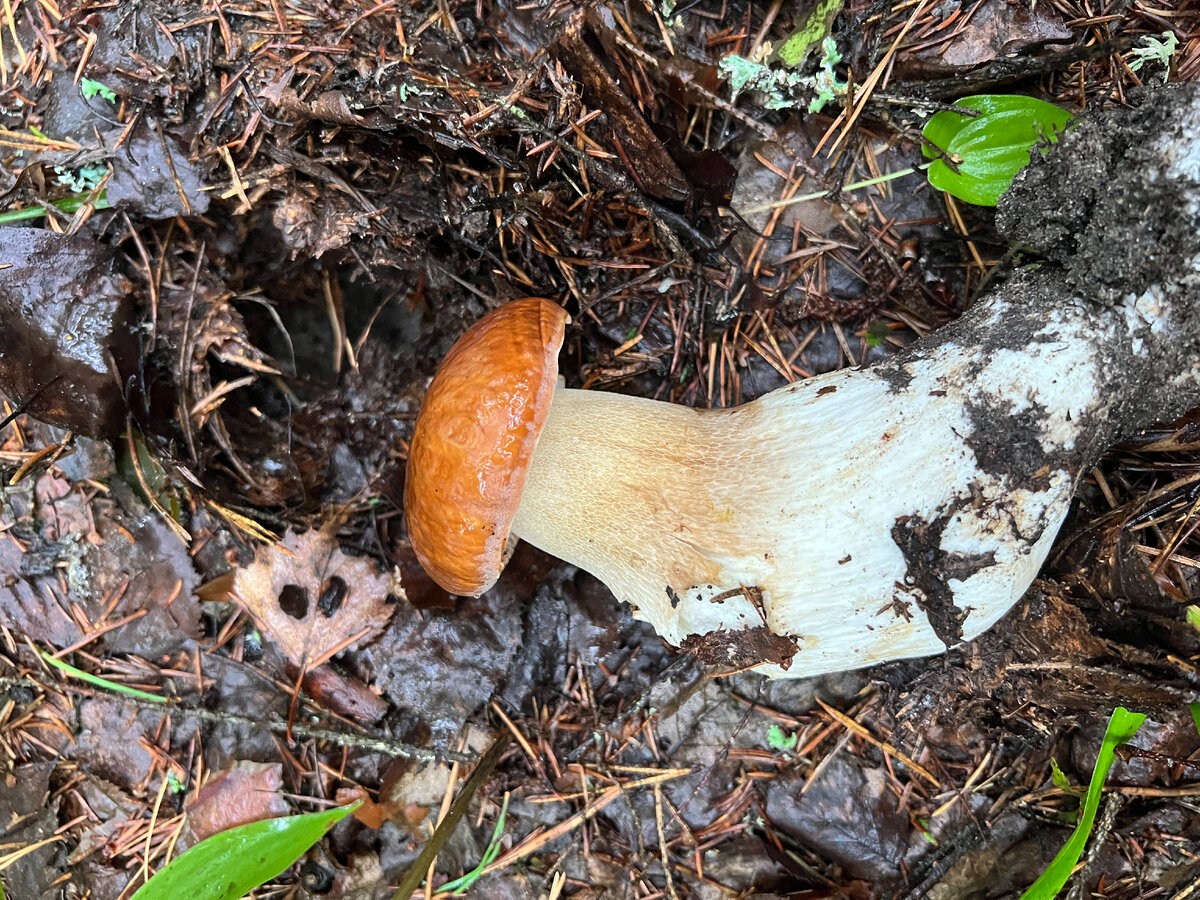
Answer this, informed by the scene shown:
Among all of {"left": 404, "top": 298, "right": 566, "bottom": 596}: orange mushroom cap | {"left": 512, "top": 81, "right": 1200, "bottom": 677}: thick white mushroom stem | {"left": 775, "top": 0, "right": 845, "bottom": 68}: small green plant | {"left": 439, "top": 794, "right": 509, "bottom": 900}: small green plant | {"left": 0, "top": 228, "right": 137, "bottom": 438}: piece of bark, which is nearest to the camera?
{"left": 512, "top": 81, "right": 1200, "bottom": 677}: thick white mushroom stem

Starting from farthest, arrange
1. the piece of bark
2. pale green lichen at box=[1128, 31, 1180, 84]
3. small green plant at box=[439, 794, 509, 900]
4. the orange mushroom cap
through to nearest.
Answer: small green plant at box=[439, 794, 509, 900], the piece of bark, pale green lichen at box=[1128, 31, 1180, 84], the orange mushroom cap

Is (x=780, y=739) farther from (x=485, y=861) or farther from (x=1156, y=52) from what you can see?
(x=1156, y=52)

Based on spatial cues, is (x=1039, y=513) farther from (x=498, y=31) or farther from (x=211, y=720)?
(x=211, y=720)

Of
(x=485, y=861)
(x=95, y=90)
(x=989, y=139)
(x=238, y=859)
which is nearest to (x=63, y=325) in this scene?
(x=95, y=90)

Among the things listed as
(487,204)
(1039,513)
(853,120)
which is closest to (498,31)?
(487,204)

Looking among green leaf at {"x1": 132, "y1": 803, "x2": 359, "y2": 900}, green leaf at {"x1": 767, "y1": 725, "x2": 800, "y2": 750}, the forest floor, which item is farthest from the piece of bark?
green leaf at {"x1": 767, "y1": 725, "x2": 800, "y2": 750}

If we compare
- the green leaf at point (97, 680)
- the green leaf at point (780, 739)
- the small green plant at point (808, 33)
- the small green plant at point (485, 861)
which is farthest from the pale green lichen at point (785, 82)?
A: the green leaf at point (97, 680)

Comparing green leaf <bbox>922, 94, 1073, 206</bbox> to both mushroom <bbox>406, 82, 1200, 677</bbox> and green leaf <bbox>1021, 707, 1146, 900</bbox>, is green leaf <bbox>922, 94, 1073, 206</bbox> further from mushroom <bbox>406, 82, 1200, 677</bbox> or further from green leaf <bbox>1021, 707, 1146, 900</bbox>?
green leaf <bbox>1021, 707, 1146, 900</bbox>
